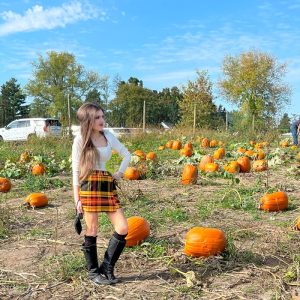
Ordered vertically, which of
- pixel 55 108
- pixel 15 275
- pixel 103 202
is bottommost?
pixel 15 275

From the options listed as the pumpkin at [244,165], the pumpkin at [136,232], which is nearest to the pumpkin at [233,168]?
the pumpkin at [244,165]

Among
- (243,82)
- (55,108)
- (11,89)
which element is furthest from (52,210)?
(11,89)

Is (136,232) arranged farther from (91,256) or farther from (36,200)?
(36,200)

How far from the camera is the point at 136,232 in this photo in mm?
4406

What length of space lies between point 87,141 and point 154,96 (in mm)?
61276

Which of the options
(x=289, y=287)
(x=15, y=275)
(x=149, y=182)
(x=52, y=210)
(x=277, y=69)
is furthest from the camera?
(x=277, y=69)

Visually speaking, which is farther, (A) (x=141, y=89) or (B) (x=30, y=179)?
(A) (x=141, y=89)

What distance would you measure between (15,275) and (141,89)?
54803mm

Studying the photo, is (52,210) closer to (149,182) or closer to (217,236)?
(149,182)

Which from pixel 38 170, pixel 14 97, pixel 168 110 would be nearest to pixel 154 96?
pixel 168 110

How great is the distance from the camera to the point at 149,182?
8477 mm

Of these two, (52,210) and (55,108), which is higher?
(55,108)

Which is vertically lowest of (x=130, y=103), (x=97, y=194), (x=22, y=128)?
(x=97, y=194)

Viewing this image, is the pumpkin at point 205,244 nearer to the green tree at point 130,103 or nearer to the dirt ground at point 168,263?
the dirt ground at point 168,263
